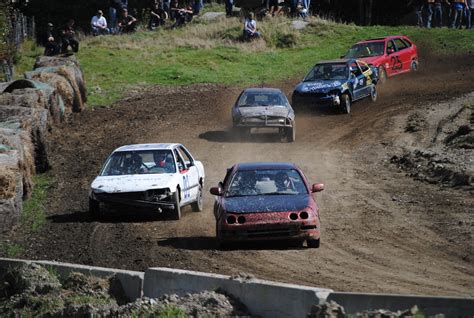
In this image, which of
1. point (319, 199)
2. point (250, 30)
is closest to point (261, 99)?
point (319, 199)

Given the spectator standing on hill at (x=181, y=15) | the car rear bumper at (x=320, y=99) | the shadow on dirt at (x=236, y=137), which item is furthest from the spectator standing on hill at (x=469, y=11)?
the shadow on dirt at (x=236, y=137)

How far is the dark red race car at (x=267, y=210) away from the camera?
13.9 meters

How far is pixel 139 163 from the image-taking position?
59.0 feet

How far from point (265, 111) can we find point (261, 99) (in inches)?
29.0

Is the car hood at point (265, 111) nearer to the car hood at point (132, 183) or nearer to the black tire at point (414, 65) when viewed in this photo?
the car hood at point (132, 183)

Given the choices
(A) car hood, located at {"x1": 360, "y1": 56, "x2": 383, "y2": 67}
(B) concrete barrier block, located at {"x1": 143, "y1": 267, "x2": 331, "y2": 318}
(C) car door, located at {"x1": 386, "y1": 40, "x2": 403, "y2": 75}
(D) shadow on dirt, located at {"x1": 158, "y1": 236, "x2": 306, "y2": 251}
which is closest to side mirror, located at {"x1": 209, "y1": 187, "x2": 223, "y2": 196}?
(D) shadow on dirt, located at {"x1": 158, "y1": 236, "x2": 306, "y2": 251}

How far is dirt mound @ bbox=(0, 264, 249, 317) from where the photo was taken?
8841 mm

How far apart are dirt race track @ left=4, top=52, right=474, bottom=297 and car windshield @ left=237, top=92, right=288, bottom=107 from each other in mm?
1045

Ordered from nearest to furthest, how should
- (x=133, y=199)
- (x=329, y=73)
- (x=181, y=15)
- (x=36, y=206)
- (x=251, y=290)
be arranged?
(x=251, y=290) < (x=133, y=199) < (x=36, y=206) < (x=329, y=73) < (x=181, y=15)

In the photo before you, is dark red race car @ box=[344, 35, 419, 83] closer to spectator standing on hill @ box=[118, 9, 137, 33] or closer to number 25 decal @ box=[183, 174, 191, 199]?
spectator standing on hill @ box=[118, 9, 137, 33]

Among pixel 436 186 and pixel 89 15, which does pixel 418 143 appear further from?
pixel 89 15

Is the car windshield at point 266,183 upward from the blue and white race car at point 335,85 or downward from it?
upward

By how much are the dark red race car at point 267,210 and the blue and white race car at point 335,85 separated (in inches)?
560

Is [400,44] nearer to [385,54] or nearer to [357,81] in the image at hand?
[385,54]
